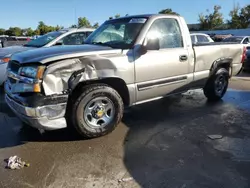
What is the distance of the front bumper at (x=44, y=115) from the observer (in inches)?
131

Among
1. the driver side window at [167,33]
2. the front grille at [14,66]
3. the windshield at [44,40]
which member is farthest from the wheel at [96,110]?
the windshield at [44,40]

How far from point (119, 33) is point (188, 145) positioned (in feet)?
7.77

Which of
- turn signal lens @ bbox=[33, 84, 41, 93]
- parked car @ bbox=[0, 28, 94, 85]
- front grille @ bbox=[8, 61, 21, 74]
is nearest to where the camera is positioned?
turn signal lens @ bbox=[33, 84, 41, 93]

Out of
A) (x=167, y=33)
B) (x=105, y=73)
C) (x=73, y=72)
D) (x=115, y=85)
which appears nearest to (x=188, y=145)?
(x=115, y=85)

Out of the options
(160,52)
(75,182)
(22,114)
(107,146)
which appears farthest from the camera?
(160,52)

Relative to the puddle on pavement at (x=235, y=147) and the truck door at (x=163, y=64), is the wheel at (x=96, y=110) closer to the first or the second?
the truck door at (x=163, y=64)

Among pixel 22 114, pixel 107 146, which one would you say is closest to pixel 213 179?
pixel 107 146

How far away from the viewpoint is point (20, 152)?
3.49m

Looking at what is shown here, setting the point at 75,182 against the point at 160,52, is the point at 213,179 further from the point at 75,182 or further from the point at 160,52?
the point at 160,52

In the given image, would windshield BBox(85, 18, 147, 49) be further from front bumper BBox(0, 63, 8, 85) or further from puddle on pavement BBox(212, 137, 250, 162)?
front bumper BBox(0, 63, 8, 85)

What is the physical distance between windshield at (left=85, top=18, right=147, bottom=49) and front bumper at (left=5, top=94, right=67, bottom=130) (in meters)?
1.45

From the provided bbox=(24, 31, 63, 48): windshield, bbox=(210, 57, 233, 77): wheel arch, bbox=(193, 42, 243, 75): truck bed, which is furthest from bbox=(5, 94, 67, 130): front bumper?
bbox=(24, 31, 63, 48): windshield

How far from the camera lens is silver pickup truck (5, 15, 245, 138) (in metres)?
3.38

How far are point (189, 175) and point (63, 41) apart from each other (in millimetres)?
5762
